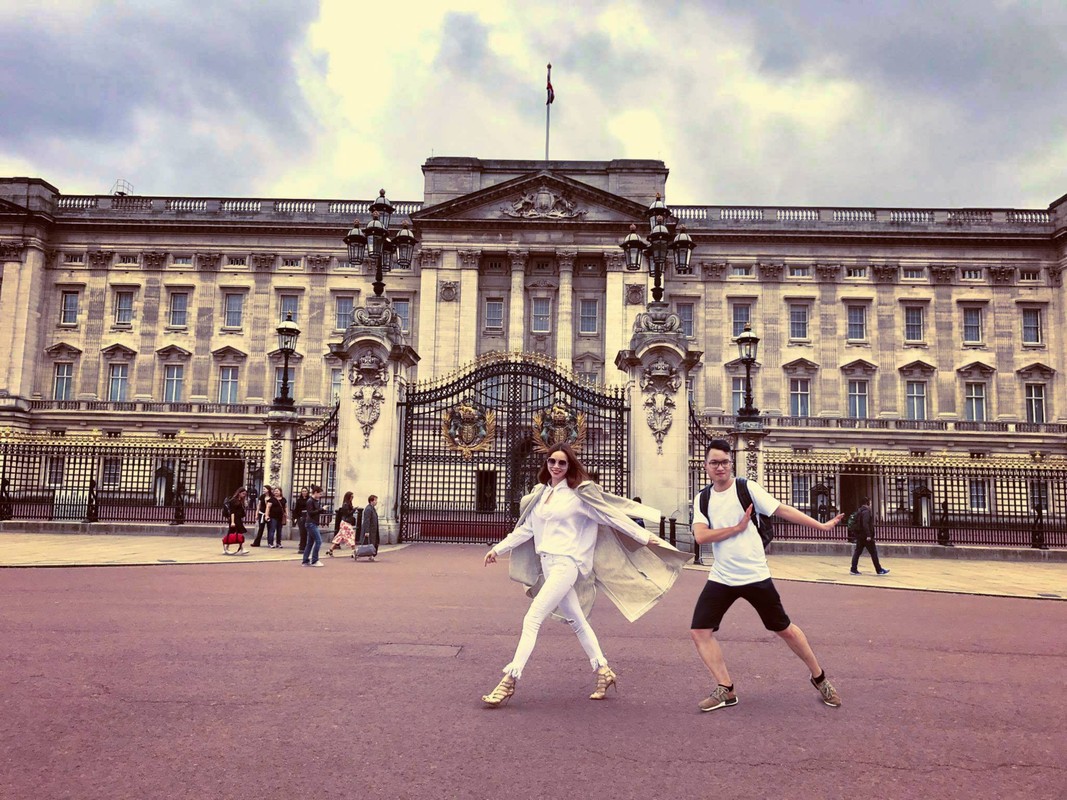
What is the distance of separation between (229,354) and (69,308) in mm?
10898

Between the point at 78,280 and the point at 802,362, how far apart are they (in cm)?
4469

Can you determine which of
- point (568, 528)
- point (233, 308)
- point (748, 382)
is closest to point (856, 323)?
point (748, 382)

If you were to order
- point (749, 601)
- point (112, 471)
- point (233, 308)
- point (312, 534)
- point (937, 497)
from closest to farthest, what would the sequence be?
point (749, 601), point (312, 534), point (937, 497), point (112, 471), point (233, 308)

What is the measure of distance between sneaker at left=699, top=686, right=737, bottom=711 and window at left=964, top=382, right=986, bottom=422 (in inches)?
1823

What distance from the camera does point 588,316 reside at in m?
45.9

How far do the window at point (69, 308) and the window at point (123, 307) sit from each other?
8.20 ft

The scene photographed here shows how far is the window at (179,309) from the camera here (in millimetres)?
47531

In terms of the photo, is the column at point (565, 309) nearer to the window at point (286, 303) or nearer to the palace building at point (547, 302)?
the palace building at point (547, 302)

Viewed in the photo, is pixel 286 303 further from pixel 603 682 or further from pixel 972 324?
pixel 603 682

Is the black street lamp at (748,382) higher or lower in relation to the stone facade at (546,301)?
lower

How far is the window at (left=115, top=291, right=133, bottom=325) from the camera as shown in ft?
156

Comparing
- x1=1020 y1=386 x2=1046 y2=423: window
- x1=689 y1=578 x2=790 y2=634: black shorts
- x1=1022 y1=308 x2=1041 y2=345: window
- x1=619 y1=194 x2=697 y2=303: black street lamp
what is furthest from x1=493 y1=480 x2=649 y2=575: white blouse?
x1=1022 y1=308 x2=1041 y2=345: window

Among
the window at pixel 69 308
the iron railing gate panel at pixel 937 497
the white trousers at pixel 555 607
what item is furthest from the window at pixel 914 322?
the window at pixel 69 308

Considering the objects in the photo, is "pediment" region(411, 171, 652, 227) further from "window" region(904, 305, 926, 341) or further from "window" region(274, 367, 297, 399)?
"window" region(904, 305, 926, 341)
